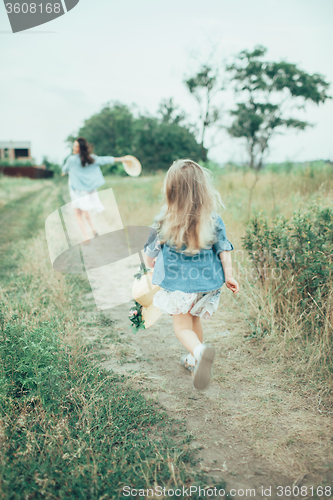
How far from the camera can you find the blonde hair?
2371 mm

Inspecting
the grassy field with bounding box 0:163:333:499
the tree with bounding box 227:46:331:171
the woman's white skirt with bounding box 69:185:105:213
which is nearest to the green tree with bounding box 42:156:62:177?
the tree with bounding box 227:46:331:171

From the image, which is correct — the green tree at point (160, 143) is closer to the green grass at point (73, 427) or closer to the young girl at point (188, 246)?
the young girl at point (188, 246)

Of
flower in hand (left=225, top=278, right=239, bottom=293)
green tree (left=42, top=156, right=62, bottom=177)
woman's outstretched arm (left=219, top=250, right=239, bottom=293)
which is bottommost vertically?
green tree (left=42, top=156, right=62, bottom=177)

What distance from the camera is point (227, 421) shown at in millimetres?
2162

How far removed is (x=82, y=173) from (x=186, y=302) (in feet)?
14.8

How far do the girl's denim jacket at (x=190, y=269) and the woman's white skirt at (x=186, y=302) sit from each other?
0.24 feet

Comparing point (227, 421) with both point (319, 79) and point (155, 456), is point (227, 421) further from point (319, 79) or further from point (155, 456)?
point (319, 79)

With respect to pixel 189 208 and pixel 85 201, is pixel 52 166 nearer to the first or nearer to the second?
pixel 85 201

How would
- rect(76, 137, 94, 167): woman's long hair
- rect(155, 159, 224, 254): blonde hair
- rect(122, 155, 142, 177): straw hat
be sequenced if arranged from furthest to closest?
rect(76, 137, 94, 167): woman's long hair
rect(122, 155, 142, 177): straw hat
rect(155, 159, 224, 254): blonde hair

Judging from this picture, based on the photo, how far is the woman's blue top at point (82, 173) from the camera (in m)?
6.14

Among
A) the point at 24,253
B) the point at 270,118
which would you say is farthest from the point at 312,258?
the point at 270,118

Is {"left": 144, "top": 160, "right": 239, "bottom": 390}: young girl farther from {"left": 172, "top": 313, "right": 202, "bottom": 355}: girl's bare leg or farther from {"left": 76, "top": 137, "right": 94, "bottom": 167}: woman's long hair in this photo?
{"left": 76, "top": 137, "right": 94, "bottom": 167}: woman's long hair

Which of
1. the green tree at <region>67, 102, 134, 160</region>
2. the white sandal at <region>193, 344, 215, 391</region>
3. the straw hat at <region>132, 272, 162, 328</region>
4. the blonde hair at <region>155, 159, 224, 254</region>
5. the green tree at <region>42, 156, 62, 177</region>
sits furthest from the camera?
the green tree at <region>42, 156, 62, 177</region>

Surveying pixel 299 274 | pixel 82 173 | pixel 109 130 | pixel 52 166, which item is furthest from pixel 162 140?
pixel 52 166
